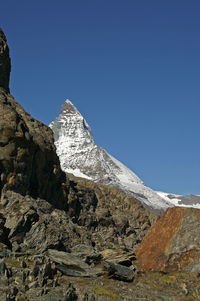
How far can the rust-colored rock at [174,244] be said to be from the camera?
2459 centimetres

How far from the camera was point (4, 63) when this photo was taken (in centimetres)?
6109

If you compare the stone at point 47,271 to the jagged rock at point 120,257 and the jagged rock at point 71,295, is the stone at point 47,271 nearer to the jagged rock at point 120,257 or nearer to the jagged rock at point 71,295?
the jagged rock at point 71,295

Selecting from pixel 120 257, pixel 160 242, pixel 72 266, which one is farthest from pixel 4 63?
pixel 72 266

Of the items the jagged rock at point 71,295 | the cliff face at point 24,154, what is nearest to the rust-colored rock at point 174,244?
the jagged rock at point 71,295

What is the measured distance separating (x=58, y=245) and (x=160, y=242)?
12649 mm

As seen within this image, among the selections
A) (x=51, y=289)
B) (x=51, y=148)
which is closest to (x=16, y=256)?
(x=51, y=289)

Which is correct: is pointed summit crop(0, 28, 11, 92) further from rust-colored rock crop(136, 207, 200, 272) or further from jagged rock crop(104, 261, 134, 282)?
jagged rock crop(104, 261, 134, 282)

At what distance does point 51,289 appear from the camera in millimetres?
18500

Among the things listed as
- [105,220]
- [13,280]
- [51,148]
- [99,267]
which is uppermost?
[51,148]

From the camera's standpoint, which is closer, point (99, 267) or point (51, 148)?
point (99, 267)

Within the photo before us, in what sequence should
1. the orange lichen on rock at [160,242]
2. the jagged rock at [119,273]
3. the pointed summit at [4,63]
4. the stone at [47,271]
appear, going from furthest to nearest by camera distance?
1. the pointed summit at [4,63]
2. the orange lichen on rock at [160,242]
3. the jagged rock at [119,273]
4. the stone at [47,271]

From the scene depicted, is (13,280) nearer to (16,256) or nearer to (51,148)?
(16,256)

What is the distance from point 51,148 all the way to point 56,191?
729 cm

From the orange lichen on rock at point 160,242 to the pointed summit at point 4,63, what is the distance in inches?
1575
